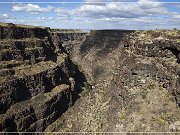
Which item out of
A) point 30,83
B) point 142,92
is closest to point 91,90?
point 30,83

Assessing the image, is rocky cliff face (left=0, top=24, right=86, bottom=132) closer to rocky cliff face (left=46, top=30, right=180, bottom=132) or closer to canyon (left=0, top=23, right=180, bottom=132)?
canyon (left=0, top=23, right=180, bottom=132)

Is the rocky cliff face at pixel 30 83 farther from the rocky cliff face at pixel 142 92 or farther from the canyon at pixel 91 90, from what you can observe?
the rocky cliff face at pixel 142 92

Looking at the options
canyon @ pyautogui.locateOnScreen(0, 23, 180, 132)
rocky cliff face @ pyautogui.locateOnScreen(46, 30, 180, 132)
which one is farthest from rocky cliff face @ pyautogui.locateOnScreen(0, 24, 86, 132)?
rocky cliff face @ pyautogui.locateOnScreen(46, 30, 180, 132)

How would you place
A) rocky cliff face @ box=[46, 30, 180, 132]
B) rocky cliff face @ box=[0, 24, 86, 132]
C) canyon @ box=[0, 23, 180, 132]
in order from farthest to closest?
rocky cliff face @ box=[0, 24, 86, 132] → canyon @ box=[0, 23, 180, 132] → rocky cliff face @ box=[46, 30, 180, 132]

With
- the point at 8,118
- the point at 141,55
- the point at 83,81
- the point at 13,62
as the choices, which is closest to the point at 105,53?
the point at 83,81

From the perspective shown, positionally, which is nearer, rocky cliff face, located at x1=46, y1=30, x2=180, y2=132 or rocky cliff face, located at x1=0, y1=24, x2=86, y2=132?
rocky cliff face, located at x1=46, y1=30, x2=180, y2=132

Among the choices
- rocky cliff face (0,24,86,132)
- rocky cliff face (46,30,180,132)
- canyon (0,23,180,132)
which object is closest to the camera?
rocky cliff face (46,30,180,132)

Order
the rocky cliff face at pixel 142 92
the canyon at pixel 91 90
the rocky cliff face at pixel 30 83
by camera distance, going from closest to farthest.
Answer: the rocky cliff face at pixel 142 92
the canyon at pixel 91 90
the rocky cliff face at pixel 30 83

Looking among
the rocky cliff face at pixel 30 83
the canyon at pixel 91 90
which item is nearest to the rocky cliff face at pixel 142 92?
the canyon at pixel 91 90
